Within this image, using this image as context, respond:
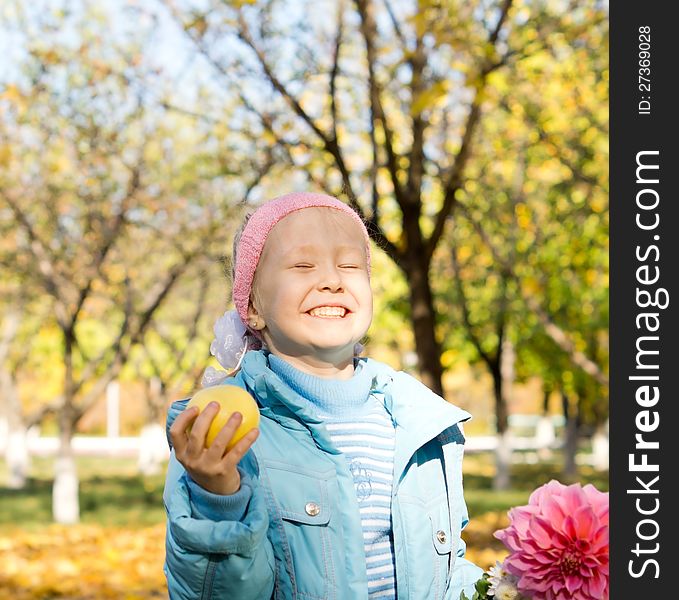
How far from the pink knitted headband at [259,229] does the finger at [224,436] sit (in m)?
0.60

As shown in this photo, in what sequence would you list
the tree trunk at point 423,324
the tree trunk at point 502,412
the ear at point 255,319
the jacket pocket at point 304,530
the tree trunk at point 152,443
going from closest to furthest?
1. the jacket pocket at point 304,530
2. the ear at point 255,319
3. the tree trunk at point 423,324
4. the tree trunk at point 502,412
5. the tree trunk at point 152,443

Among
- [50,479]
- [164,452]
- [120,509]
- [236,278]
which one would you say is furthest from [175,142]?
[164,452]

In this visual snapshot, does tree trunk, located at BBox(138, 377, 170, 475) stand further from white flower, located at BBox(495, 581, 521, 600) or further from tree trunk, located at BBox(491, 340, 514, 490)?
white flower, located at BBox(495, 581, 521, 600)

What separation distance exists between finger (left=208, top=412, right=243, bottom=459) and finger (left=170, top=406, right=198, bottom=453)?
63 mm

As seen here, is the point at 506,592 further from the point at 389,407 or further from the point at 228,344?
the point at 228,344

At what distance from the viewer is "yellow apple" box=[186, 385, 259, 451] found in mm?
1835

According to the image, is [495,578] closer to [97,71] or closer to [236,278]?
[236,278]

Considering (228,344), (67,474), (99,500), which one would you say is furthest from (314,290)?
(99,500)

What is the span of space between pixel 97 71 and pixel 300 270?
893 cm

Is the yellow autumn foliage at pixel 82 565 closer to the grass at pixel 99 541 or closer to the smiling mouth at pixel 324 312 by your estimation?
the grass at pixel 99 541

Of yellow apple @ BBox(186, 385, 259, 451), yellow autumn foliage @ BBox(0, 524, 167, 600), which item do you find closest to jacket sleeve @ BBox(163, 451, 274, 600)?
yellow apple @ BBox(186, 385, 259, 451)

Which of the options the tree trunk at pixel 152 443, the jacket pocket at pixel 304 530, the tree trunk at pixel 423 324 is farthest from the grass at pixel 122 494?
the jacket pocket at pixel 304 530

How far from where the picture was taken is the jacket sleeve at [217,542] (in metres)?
1.83

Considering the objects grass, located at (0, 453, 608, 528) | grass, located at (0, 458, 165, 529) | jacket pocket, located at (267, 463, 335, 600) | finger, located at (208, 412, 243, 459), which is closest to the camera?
finger, located at (208, 412, 243, 459)
